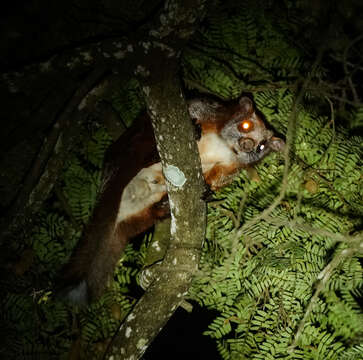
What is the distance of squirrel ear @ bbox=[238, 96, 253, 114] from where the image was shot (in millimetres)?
3289

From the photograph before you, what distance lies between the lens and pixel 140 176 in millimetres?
3316

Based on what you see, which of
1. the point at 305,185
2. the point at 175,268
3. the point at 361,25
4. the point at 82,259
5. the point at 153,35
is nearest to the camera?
the point at 153,35

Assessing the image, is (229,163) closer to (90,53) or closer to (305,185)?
(305,185)

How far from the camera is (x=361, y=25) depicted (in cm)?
310

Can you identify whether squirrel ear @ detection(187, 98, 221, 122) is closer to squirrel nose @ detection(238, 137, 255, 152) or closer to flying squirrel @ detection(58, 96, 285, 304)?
flying squirrel @ detection(58, 96, 285, 304)

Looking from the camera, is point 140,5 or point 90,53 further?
point 140,5

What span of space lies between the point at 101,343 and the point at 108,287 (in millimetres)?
460

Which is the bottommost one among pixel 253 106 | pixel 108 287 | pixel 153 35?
pixel 108 287

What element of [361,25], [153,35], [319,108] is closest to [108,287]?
[153,35]

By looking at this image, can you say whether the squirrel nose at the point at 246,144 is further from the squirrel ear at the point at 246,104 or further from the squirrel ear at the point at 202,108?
Result: the squirrel ear at the point at 202,108

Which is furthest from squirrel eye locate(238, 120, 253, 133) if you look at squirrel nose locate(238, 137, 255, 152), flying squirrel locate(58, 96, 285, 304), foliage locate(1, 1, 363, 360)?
foliage locate(1, 1, 363, 360)

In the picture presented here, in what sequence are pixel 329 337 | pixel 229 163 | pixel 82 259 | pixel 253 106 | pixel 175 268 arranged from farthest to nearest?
pixel 229 163, pixel 253 106, pixel 82 259, pixel 329 337, pixel 175 268

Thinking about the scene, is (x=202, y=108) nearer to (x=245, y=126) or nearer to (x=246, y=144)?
(x=245, y=126)

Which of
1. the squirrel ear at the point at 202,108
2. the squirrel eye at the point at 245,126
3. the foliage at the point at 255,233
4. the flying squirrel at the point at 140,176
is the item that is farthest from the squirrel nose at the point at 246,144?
the squirrel ear at the point at 202,108
